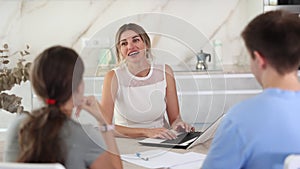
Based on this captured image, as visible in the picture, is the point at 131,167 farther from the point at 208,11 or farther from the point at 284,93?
the point at 208,11

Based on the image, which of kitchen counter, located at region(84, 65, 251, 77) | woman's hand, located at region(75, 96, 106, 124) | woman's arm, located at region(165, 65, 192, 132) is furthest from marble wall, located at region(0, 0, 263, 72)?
woman's hand, located at region(75, 96, 106, 124)

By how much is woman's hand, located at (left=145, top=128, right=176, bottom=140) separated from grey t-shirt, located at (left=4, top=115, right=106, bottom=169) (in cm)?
45

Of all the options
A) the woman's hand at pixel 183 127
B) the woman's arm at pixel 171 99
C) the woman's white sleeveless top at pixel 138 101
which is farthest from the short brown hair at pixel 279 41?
the woman's arm at pixel 171 99

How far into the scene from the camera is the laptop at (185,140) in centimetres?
169

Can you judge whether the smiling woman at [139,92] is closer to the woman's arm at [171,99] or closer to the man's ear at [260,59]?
the woman's arm at [171,99]

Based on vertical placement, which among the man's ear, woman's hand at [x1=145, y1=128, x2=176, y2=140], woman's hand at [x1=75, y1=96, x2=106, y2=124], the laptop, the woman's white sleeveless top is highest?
the man's ear

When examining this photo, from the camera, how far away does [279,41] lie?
3.87 feet

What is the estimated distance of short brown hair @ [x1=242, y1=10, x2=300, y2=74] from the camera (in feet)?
3.86

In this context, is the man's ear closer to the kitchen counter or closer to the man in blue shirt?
the man in blue shirt

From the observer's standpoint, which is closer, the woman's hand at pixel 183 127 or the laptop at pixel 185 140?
the laptop at pixel 185 140

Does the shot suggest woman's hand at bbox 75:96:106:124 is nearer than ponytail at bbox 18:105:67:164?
No

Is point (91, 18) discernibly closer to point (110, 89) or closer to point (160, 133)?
point (110, 89)

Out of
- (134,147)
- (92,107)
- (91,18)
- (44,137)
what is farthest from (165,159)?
(91,18)

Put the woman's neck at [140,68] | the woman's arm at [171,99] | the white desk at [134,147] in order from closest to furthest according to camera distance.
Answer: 1. the white desk at [134,147]
2. the woman's neck at [140,68]
3. the woman's arm at [171,99]
